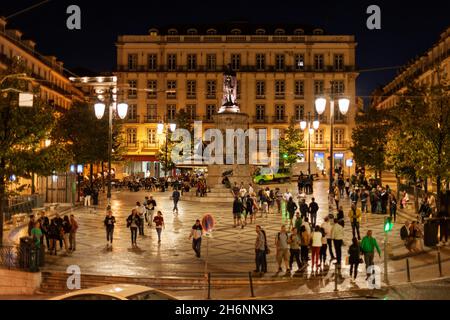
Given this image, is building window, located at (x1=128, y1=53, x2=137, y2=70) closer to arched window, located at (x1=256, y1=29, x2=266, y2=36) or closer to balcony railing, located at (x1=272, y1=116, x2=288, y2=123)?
arched window, located at (x1=256, y1=29, x2=266, y2=36)

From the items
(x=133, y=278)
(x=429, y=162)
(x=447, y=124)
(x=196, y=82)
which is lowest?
(x=133, y=278)

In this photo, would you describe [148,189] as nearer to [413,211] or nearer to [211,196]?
[211,196]

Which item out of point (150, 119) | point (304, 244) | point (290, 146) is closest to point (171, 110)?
point (150, 119)

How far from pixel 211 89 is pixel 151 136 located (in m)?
10.9

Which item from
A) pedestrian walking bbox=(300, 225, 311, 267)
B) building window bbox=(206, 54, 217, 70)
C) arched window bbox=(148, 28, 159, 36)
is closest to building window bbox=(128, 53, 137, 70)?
arched window bbox=(148, 28, 159, 36)

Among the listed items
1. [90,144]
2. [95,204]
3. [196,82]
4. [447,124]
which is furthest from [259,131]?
[447,124]

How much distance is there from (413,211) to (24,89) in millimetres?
21127

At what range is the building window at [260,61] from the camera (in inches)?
3063

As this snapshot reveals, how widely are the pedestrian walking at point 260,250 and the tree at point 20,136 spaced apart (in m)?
8.66

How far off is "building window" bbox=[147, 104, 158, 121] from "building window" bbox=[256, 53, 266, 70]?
1573 cm

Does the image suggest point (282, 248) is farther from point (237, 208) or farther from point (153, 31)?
point (153, 31)

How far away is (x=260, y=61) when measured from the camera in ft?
255

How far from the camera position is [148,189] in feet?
167

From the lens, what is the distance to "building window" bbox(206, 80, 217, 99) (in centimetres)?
7781
